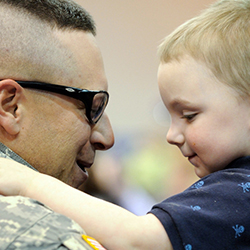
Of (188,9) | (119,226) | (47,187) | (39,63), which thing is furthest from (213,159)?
(188,9)

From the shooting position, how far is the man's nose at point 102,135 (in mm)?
1379

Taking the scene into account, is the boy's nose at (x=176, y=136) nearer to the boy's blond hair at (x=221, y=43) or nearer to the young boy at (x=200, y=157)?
the young boy at (x=200, y=157)

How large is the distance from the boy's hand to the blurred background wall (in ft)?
8.75

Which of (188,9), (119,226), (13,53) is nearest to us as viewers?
(119,226)

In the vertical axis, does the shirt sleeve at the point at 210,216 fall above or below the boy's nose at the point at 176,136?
below

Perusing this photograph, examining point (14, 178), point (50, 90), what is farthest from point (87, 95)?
point (14, 178)

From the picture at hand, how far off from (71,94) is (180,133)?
0.39 metres

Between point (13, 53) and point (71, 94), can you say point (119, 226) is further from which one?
point (13, 53)

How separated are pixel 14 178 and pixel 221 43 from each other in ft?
2.33

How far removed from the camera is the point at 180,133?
3.91 ft

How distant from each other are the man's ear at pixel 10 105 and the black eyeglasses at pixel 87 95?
0.03 metres

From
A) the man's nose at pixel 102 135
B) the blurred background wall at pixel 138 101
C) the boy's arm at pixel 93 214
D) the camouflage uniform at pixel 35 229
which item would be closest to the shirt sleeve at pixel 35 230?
the camouflage uniform at pixel 35 229

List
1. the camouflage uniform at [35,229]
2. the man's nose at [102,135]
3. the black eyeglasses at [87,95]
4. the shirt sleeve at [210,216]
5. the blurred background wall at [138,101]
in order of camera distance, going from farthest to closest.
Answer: the blurred background wall at [138,101] → the man's nose at [102,135] → the black eyeglasses at [87,95] → the shirt sleeve at [210,216] → the camouflage uniform at [35,229]

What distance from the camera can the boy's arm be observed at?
86 centimetres
